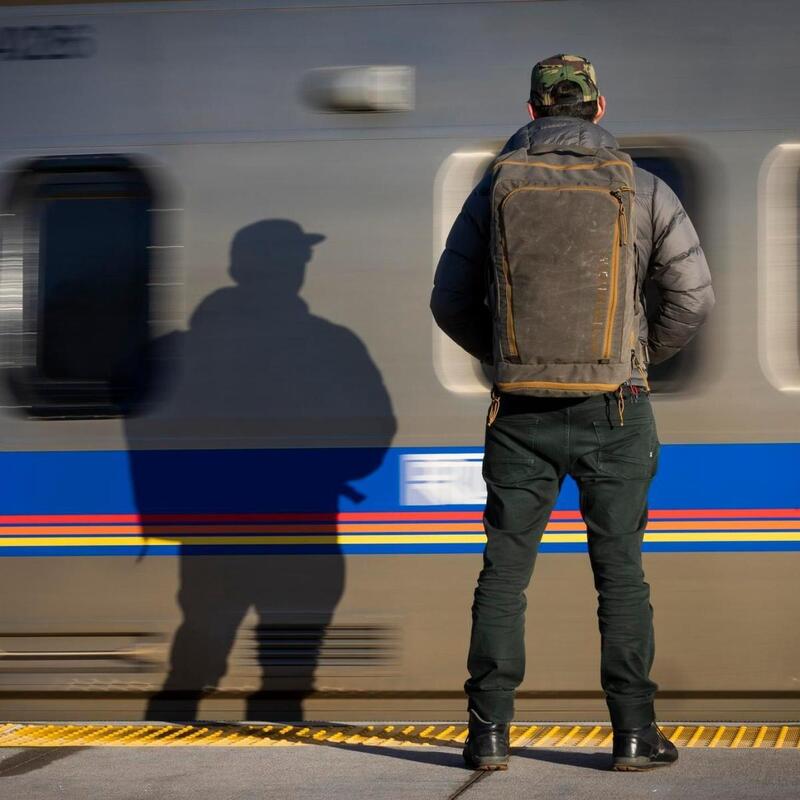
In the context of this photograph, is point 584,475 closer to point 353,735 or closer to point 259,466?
point 353,735

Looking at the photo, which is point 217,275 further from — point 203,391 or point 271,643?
→ point 271,643

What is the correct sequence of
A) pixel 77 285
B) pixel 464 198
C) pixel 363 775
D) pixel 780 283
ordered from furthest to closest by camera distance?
pixel 77 285 < pixel 464 198 < pixel 780 283 < pixel 363 775

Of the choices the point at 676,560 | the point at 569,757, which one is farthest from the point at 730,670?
the point at 569,757

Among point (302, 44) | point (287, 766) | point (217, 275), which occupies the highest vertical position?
point (302, 44)

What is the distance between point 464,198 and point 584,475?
4.41ft

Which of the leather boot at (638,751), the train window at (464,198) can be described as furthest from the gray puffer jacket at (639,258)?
the leather boot at (638,751)

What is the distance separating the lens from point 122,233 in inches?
187

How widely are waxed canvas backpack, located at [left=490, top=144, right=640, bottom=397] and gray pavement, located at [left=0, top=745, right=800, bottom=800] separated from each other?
3.10 ft

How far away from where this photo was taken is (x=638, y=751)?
358cm

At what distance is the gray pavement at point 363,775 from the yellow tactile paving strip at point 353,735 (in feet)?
0.59

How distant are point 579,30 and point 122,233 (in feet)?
5.30

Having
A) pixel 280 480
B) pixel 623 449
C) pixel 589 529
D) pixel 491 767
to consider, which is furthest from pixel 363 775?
pixel 280 480

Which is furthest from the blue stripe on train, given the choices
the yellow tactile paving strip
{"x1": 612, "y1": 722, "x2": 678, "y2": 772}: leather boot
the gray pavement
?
{"x1": 612, "y1": 722, "x2": 678, "y2": 772}: leather boot

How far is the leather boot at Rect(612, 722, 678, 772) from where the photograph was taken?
357cm
